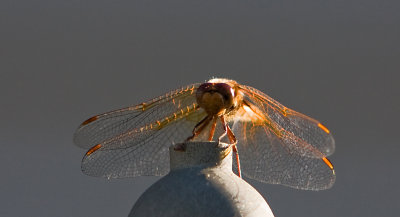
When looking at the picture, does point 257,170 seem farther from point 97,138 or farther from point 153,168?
point 97,138

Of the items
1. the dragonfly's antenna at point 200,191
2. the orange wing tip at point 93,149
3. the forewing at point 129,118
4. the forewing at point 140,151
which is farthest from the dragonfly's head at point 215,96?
the orange wing tip at point 93,149

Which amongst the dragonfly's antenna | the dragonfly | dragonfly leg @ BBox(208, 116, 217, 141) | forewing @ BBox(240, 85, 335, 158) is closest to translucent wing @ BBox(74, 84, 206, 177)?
the dragonfly

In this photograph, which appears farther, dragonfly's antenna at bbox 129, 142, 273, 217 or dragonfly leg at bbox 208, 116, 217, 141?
dragonfly leg at bbox 208, 116, 217, 141

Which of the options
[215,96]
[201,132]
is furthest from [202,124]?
[215,96]

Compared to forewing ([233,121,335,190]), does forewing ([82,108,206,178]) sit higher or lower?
higher

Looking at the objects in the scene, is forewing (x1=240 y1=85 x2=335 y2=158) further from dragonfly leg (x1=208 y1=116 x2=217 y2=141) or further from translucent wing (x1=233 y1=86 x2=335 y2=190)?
dragonfly leg (x1=208 y1=116 x2=217 y2=141)

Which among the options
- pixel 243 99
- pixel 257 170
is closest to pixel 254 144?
pixel 257 170
